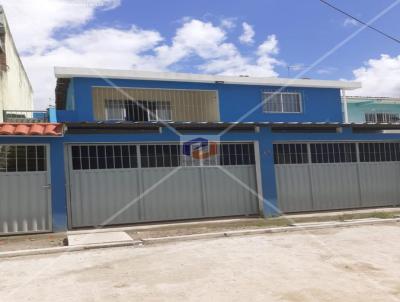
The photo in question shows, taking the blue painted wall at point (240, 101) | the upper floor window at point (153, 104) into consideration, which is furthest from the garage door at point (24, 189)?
the upper floor window at point (153, 104)

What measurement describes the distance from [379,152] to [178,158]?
24.8 feet

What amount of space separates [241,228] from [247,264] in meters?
4.21

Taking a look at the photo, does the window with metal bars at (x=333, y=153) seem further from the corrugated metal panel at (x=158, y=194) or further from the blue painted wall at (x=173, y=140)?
the corrugated metal panel at (x=158, y=194)

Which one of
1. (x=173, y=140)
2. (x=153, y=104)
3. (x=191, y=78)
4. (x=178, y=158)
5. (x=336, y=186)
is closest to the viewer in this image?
(x=173, y=140)

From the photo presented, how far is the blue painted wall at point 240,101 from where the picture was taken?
15727 millimetres

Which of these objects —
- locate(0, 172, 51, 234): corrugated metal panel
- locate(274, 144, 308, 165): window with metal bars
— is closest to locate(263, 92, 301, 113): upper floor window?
locate(274, 144, 308, 165): window with metal bars

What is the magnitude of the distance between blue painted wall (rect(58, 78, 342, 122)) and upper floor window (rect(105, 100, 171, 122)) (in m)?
0.90

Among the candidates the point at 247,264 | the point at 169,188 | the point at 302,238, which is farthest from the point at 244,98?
the point at 247,264

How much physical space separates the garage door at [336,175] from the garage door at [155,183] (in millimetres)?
1257

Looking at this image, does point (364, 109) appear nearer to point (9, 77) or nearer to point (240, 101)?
point (240, 101)

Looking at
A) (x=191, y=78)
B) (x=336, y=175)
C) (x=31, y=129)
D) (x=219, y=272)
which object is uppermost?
(x=191, y=78)

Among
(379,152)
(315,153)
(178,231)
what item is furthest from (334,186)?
(178,231)

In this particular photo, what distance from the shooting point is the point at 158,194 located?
12641 millimetres

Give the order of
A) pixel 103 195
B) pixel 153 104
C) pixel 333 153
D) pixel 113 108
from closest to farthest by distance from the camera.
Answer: pixel 103 195 < pixel 333 153 < pixel 113 108 < pixel 153 104
